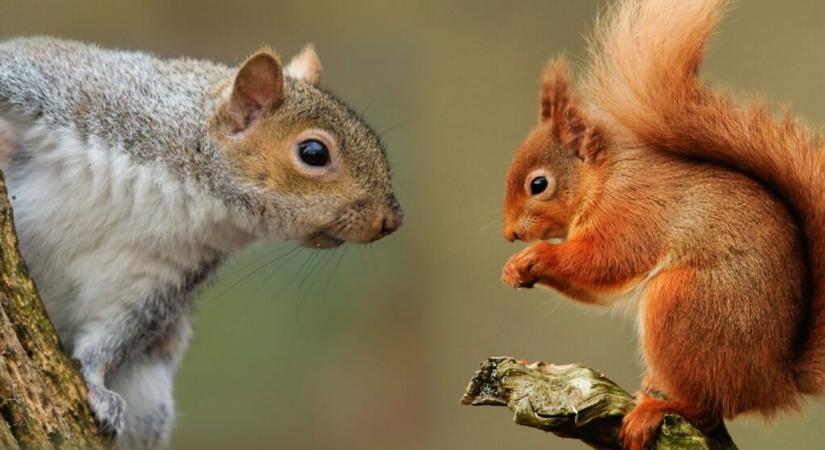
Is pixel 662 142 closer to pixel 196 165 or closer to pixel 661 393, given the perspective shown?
pixel 661 393

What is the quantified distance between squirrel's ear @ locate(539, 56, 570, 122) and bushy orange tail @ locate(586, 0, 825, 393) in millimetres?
60

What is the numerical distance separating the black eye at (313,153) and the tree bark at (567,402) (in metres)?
0.80

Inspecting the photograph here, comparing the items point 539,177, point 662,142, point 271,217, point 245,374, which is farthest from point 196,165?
point 245,374

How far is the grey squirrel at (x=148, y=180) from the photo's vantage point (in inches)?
89.4

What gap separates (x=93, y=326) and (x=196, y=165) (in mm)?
408

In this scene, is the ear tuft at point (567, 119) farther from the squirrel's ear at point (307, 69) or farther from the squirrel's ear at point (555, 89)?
the squirrel's ear at point (307, 69)

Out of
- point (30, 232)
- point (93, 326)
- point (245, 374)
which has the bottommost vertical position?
point (245, 374)

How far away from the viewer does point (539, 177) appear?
7.00 ft

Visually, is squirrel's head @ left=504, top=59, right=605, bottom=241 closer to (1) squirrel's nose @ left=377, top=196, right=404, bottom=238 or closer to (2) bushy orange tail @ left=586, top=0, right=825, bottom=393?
(2) bushy orange tail @ left=586, top=0, right=825, bottom=393

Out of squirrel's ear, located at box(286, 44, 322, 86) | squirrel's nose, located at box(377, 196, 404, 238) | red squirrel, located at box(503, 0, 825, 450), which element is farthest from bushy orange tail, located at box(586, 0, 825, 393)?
squirrel's ear, located at box(286, 44, 322, 86)

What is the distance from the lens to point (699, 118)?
1956 millimetres

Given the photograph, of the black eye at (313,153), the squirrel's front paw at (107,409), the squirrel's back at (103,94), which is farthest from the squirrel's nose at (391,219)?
the squirrel's front paw at (107,409)

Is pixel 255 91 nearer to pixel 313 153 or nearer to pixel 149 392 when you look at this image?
pixel 313 153

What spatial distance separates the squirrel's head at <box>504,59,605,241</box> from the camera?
212 cm
